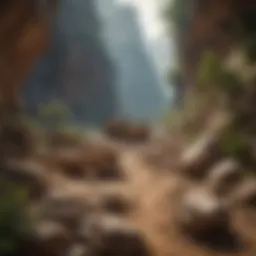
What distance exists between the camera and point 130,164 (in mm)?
10062

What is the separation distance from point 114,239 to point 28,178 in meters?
2.19

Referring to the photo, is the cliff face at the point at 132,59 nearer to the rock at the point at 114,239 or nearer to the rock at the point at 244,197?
the rock at the point at 244,197

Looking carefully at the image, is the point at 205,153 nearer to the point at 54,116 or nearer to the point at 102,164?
the point at 102,164

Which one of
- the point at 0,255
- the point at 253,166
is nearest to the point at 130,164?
the point at 253,166

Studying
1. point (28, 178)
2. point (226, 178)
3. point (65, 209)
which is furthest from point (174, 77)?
point (65, 209)

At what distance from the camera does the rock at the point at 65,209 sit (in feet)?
16.3

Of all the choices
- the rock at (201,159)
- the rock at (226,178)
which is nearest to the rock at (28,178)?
the rock at (226,178)

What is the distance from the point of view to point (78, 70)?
2088 centimetres

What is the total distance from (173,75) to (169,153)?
5.88 metres

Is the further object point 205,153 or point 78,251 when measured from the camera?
point 205,153

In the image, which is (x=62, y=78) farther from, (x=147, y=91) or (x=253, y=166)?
(x=253, y=166)

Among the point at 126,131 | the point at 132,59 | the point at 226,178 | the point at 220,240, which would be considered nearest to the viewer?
the point at 220,240

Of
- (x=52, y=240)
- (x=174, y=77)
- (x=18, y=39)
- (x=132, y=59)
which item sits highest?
(x=132, y=59)

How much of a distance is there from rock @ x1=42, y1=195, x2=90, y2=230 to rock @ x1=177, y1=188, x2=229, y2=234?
1.18 meters
